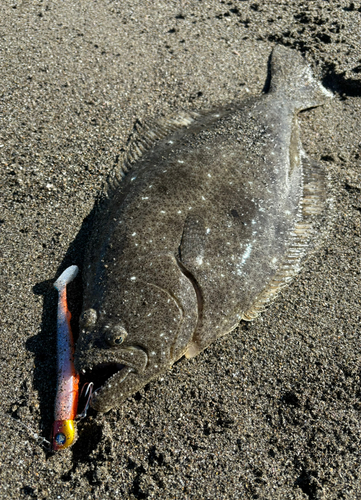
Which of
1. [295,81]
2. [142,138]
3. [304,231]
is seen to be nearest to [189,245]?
[304,231]

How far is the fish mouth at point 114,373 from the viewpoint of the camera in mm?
2779

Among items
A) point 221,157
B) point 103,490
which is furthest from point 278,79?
point 103,490

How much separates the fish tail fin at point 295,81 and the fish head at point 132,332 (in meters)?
2.59

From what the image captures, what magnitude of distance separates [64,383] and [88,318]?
0.46 m

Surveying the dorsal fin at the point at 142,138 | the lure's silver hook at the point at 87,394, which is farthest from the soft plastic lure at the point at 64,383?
the dorsal fin at the point at 142,138

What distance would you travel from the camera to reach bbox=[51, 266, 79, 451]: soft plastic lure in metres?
2.72

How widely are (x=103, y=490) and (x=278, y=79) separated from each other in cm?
420

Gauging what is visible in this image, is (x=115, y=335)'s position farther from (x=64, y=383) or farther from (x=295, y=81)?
(x=295, y=81)

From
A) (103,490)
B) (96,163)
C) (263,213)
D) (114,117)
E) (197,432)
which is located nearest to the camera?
(103,490)

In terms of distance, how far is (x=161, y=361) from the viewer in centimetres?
295

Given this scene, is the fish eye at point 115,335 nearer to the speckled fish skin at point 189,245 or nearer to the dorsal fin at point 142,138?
the speckled fish skin at point 189,245

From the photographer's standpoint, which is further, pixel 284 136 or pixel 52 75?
pixel 52 75

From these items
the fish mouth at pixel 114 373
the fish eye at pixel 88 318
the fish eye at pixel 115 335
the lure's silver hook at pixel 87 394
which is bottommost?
the lure's silver hook at pixel 87 394

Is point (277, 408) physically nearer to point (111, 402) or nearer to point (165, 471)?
point (165, 471)
